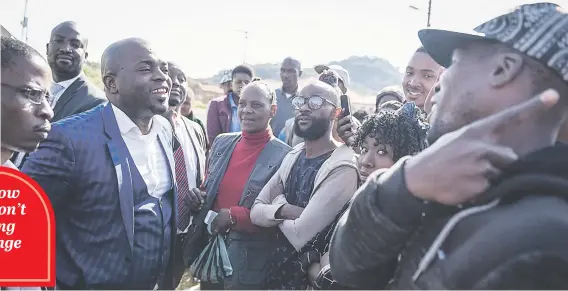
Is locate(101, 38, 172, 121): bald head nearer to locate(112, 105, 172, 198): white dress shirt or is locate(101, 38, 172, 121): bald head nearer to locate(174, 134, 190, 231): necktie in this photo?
locate(112, 105, 172, 198): white dress shirt

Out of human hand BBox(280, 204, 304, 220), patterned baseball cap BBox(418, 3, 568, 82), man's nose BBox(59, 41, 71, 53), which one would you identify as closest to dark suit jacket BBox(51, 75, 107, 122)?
man's nose BBox(59, 41, 71, 53)

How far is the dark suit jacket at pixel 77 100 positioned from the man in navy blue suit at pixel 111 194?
54.4 inches

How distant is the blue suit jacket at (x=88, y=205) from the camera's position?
7.83 feet

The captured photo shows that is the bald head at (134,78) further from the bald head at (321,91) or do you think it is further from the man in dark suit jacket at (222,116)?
the man in dark suit jacket at (222,116)

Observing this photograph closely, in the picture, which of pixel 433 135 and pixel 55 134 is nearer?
pixel 433 135

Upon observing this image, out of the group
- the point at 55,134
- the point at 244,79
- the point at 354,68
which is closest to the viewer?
the point at 55,134

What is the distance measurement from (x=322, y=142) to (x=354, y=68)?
316 ft

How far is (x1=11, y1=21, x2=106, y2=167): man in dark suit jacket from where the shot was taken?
4066 mm

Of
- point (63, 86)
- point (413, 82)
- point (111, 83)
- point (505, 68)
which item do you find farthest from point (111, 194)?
Result: point (413, 82)

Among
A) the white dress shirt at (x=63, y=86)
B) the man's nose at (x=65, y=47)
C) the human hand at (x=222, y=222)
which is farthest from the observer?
the man's nose at (x=65, y=47)

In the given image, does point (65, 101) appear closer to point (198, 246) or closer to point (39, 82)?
A: point (198, 246)

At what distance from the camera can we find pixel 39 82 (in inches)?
85.7

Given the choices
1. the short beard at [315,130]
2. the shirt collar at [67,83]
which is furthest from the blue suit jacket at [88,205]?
the shirt collar at [67,83]

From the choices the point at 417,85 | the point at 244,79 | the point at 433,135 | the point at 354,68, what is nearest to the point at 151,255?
the point at 433,135
